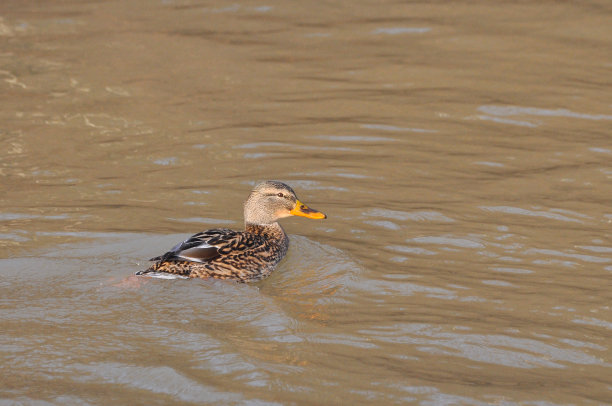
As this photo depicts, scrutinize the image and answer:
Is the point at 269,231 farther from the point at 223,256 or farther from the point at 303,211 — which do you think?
the point at 223,256

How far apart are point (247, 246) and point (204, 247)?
57 centimetres

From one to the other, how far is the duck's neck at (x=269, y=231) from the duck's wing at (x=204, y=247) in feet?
1.92

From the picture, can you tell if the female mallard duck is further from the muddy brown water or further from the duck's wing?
the muddy brown water

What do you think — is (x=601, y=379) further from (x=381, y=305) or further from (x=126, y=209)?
(x=126, y=209)

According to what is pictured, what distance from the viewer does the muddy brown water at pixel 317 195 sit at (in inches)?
252

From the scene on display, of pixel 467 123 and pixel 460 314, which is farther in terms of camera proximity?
pixel 467 123

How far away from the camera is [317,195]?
9.80 metres

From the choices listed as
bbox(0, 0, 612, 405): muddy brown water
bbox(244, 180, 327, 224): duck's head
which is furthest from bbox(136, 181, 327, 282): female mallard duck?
bbox(0, 0, 612, 405): muddy brown water

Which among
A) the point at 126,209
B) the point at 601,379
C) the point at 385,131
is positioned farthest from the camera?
the point at 385,131

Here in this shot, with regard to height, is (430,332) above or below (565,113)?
below

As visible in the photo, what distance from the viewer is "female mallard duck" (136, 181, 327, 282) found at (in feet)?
25.8

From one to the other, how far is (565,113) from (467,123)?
1.19 meters

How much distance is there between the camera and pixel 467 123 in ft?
37.7

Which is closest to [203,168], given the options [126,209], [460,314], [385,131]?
[126,209]
